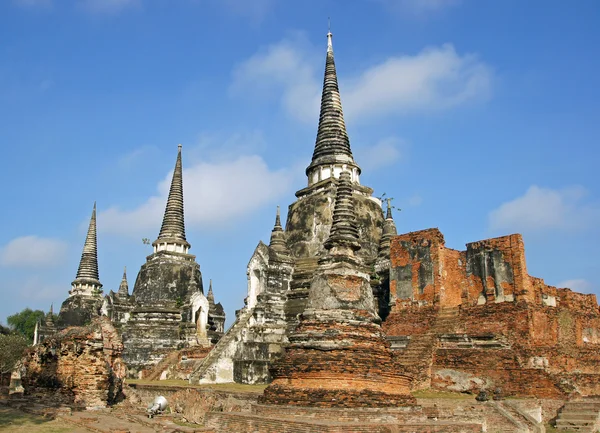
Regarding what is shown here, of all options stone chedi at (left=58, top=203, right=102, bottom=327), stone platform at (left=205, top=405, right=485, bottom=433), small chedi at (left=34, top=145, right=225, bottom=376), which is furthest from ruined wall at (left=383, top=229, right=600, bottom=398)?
stone chedi at (left=58, top=203, right=102, bottom=327)

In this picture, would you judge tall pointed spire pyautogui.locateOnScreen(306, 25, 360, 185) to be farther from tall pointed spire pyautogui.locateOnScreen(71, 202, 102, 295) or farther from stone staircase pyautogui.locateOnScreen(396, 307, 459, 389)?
tall pointed spire pyautogui.locateOnScreen(71, 202, 102, 295)

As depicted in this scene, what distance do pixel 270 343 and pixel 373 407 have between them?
1073 cm

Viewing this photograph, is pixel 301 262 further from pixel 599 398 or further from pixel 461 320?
pixel 599 398

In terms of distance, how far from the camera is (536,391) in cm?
1569

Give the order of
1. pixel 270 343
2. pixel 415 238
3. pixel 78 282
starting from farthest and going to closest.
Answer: pixel 78 282 → pixel 270 343 → pixel 415 238

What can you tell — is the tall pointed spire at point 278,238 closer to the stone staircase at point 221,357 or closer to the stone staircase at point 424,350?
the stone staircase at point 221,357

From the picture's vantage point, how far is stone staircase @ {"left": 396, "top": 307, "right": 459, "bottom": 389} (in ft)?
56.5

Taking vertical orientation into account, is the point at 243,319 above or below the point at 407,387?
above

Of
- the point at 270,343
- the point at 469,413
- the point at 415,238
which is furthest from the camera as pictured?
the point at 270,343

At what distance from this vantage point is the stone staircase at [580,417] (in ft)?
48.4

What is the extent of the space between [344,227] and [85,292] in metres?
35.2

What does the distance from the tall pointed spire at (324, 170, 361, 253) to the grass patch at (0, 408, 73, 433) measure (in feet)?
23.7

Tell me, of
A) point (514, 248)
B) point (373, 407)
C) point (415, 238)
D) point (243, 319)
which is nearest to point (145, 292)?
point (243, 319)

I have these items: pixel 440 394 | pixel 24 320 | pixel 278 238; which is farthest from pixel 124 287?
pixel 24 320
